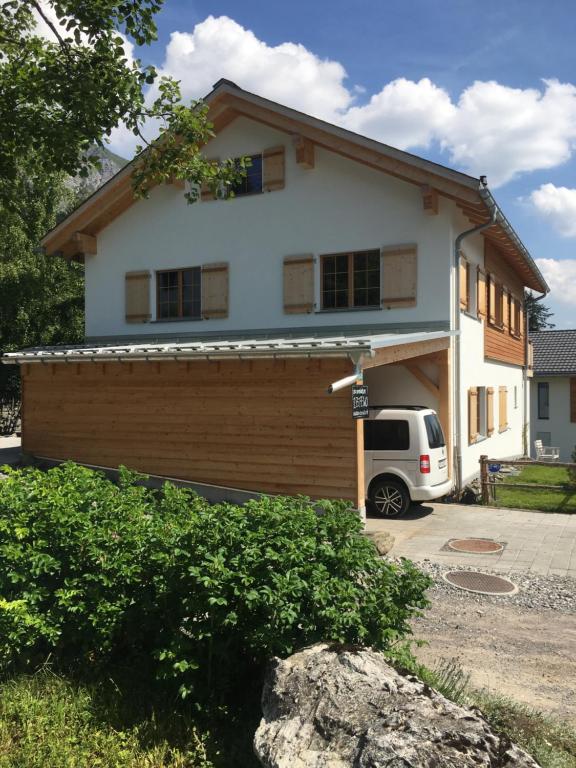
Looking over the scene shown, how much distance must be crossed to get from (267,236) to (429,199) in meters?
4.10

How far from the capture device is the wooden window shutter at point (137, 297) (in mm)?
17578

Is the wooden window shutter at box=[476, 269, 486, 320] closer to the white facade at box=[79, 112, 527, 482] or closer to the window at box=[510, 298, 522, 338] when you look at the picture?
the white facade at box=[79, 112, 527, 482]

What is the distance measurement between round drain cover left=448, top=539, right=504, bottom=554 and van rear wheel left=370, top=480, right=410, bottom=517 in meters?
1.80

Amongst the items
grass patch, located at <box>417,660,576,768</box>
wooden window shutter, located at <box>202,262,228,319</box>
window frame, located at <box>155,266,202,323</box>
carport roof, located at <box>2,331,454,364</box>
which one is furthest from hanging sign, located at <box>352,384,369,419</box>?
window frame, located at <box>155,266,202,323</box>

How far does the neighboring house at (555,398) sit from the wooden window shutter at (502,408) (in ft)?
28.2

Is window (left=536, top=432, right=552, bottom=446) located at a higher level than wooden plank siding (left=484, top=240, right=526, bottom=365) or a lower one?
lower

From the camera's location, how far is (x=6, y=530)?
466 cm

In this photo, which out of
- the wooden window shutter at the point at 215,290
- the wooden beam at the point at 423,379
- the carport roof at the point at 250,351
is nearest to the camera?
the carport roof at the point at 250,351

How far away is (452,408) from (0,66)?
10651mm

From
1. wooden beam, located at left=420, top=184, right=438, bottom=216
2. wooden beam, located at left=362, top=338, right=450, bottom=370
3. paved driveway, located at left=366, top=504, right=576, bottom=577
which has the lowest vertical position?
paved driveway, located at left=366, top=504, right=576, bottom=577

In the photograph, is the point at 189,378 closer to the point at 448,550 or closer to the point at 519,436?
the point at 448,550

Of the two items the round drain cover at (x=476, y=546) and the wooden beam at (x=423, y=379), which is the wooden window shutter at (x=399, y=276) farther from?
the round drain cover at (x=476, y=546)

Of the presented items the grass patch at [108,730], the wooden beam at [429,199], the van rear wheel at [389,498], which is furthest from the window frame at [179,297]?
the grass patch at [108,730]

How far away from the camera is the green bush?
12.8ft
